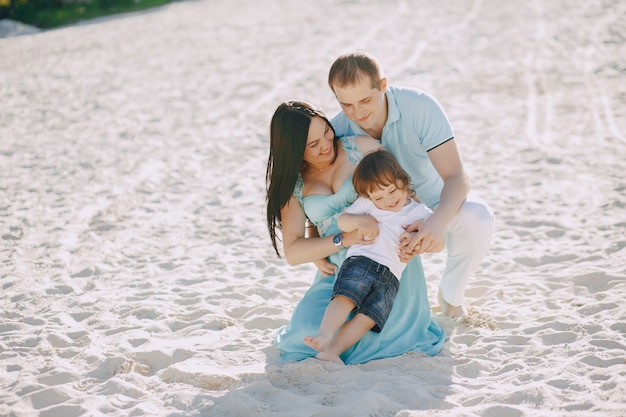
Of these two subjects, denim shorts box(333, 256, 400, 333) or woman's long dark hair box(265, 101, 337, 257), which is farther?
woman's long dark hair box(265, 101, 337, 257)

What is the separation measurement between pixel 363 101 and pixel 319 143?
32cm

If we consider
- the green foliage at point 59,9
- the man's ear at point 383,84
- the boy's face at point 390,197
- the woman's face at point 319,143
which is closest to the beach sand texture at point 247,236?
the boy's face at point 390,197

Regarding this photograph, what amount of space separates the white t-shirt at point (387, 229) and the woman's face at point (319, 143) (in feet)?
0.92

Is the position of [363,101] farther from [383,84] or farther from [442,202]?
[442,202]

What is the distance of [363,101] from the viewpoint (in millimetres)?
3889

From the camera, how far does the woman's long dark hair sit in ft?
12.5

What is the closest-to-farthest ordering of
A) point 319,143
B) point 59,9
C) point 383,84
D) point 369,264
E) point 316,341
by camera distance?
point 316,341 → point 369,264 → point 319,143 → point 383,84 → point 59,9

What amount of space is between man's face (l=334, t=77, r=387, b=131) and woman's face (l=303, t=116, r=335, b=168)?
150mm

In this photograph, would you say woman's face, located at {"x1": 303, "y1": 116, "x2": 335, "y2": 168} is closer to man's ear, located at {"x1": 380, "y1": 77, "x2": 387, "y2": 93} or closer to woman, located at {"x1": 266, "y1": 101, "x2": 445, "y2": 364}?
woman, located at {"x1": 266, "y1": 101, "x2": 445, "y2": 364}

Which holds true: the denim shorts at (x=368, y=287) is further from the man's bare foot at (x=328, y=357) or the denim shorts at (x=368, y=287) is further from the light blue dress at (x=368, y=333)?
the man's bare foot at (x=328, y=357)

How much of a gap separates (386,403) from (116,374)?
139 cm

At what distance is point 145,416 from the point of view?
11.0ft

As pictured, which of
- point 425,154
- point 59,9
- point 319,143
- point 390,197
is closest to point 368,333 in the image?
point 390,197

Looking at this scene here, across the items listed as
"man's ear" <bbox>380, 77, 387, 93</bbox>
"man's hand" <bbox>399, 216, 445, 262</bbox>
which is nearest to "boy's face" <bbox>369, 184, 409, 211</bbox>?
"man's hand" <bbox>399, 216, 445, 262</bbox>
